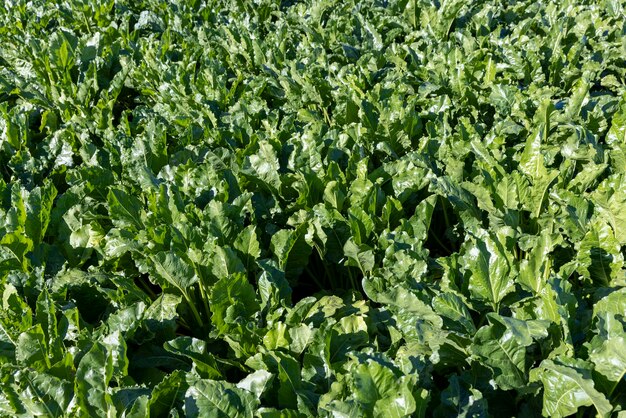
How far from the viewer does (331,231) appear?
2.97 metres

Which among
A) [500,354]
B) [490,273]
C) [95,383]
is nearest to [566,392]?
[500,354]

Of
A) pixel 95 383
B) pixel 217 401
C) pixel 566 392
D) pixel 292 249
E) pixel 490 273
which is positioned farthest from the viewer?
pixel 292 249

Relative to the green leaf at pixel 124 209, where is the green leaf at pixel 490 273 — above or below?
below

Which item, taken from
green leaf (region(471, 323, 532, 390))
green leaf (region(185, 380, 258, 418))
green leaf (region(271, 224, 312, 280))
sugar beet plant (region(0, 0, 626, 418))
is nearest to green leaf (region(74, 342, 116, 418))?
sugar beet plant (region(0, 0, 626, 418))

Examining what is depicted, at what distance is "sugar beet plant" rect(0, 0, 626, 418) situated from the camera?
85.6 inches

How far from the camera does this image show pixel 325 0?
5926 mm

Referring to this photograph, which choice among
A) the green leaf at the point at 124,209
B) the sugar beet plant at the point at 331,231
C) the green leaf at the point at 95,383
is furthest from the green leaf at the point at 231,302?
the green leaf at the point at 124,209

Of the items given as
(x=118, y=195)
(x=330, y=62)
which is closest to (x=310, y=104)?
(x=330, y=62)

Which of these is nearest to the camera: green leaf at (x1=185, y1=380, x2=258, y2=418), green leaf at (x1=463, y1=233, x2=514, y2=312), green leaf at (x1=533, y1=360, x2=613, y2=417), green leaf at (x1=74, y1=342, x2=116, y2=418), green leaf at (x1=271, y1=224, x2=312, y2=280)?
green leaf at (x1=533, y1=360, x2=613, y2=417)

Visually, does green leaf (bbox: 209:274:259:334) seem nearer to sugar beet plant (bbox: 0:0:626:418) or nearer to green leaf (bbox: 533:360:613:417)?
sugar beet plant (bbox: 0:0:626:418)

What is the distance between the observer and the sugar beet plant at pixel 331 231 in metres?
2.17

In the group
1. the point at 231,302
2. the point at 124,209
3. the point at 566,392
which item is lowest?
the point at 566,392

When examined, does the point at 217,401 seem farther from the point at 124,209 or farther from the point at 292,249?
the point at 124,209

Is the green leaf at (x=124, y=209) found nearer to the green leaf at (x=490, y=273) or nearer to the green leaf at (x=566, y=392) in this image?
the green leaf at (x=490, y=273)
